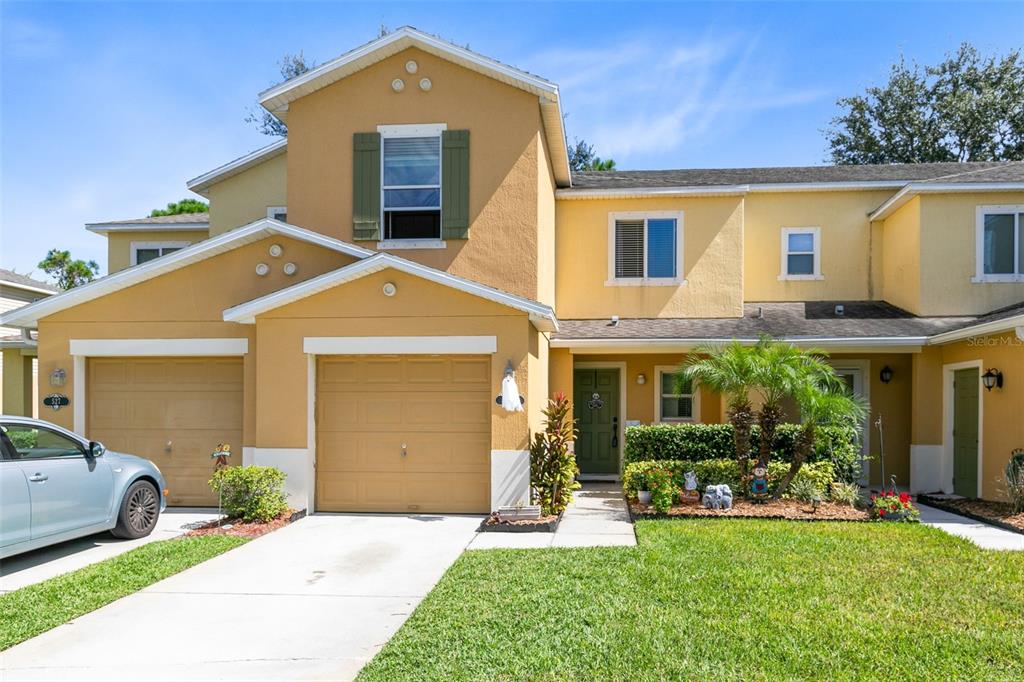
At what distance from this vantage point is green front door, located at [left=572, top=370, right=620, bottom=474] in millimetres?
15867

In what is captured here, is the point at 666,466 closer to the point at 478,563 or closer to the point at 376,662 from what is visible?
the point at 478,563

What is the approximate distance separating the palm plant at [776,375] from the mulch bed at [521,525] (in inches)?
155

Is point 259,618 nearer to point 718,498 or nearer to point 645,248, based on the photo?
point 718,498

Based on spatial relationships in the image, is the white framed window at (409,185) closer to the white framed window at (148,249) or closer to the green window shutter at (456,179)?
the green window shutter at (456,179)

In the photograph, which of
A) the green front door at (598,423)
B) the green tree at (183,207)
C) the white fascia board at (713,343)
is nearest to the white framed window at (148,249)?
the white fascia board at (713,343)

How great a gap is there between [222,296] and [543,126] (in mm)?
6411

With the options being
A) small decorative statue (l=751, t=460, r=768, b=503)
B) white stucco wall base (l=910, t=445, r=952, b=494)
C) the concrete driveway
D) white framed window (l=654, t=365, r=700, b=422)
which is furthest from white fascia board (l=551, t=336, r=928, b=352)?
the concrete driveway

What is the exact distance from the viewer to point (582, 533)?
9.97 meters

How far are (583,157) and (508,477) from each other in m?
25.7

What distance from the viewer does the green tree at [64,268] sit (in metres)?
41.0

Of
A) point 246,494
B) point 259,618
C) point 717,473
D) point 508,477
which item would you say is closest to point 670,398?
point 717,473

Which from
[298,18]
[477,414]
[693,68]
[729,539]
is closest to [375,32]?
[693,68]

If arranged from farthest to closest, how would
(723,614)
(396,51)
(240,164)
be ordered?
(240,164)
(396,51)
(723,614)

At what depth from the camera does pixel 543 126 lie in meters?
13.8
